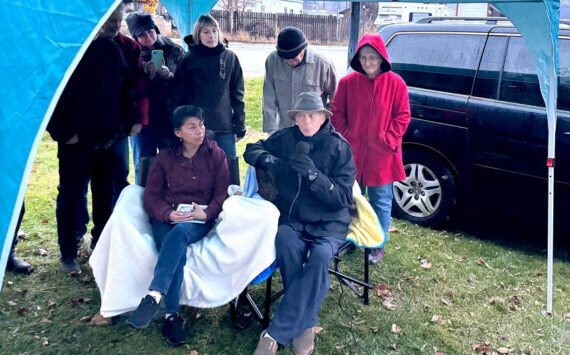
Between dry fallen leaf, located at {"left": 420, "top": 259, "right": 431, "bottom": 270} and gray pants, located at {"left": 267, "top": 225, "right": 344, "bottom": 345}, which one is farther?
dry fallen leaf, located at {"left": 420, "top": 259, "right": 431, "bottom": 270}

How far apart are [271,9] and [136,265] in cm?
5276

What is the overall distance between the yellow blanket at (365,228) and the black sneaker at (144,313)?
53.0 inches

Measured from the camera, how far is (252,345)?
334 centimetres

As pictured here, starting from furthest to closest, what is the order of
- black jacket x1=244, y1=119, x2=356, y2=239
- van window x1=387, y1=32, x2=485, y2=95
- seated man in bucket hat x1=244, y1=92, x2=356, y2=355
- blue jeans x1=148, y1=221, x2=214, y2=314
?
van window x1=387, y1=32, x2=485, y2=95 < black jacket x1=244, y1=119, x2=356, y2=239 < seated man in bucket hat x1=244, y1=92, x2=356, y2=355 < blue jeans x1=148, y1=221, x2=214, y2=314

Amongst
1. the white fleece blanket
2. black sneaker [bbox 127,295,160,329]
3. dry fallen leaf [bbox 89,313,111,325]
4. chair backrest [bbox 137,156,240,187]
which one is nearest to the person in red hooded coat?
chair backrest [bbox 137,156,240,187]

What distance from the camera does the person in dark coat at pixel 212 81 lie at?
4.35 meters

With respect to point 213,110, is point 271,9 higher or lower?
higher

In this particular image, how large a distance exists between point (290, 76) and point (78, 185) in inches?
76.7

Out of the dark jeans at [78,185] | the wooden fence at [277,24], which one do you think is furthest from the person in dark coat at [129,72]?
the wooden fence at [277,24]

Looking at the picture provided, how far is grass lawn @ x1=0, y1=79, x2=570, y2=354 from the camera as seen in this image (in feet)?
11.0

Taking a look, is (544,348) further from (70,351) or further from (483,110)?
(70,351)

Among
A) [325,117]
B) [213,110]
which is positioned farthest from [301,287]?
[213,110]

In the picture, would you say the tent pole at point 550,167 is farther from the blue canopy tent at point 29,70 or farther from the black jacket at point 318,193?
the blue canopy tent at point 29,70

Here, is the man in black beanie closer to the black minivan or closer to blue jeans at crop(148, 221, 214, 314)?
the black minivan
